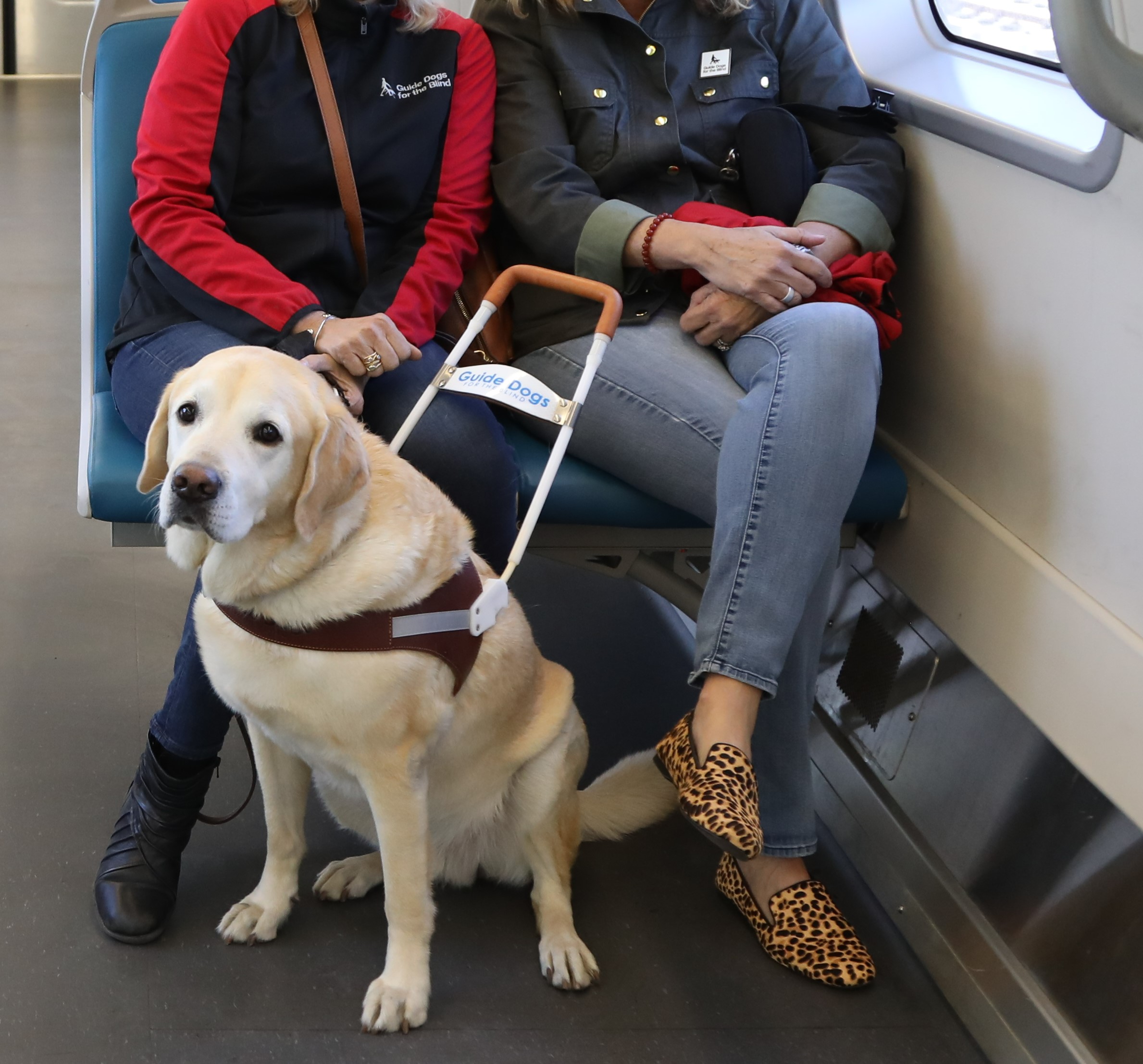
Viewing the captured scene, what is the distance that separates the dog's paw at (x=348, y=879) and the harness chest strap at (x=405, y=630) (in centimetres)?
48

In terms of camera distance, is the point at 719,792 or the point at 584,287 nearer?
the point at 719,792

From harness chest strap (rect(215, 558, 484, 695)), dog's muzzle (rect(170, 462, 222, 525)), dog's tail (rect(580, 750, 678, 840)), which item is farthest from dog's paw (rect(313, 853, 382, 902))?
dog's muzzle (rect(170, 462, 222, 525))

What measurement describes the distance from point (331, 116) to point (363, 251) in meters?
0.25

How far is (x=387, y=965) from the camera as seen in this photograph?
1764 millimetres

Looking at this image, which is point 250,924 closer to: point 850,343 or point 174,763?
point 174,763

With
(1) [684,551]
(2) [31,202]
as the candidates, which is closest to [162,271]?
(1) [684,551]

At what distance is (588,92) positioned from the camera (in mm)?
2287

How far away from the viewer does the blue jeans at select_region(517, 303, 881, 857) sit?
1.80 meters

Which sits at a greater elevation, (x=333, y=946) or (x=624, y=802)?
(x=624, y=802)

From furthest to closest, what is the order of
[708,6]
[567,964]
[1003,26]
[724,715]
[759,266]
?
[1003,26] → [708,6] → [759,266] → [567,964] → [724,715]

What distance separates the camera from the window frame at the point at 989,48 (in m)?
2.30

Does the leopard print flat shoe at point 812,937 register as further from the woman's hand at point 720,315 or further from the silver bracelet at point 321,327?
the silver bracelet at point 321,327

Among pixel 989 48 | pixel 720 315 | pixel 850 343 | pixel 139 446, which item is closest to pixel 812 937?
pixel 850 343

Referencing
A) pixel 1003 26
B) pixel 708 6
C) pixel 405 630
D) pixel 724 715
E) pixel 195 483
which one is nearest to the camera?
pixel 195 483
